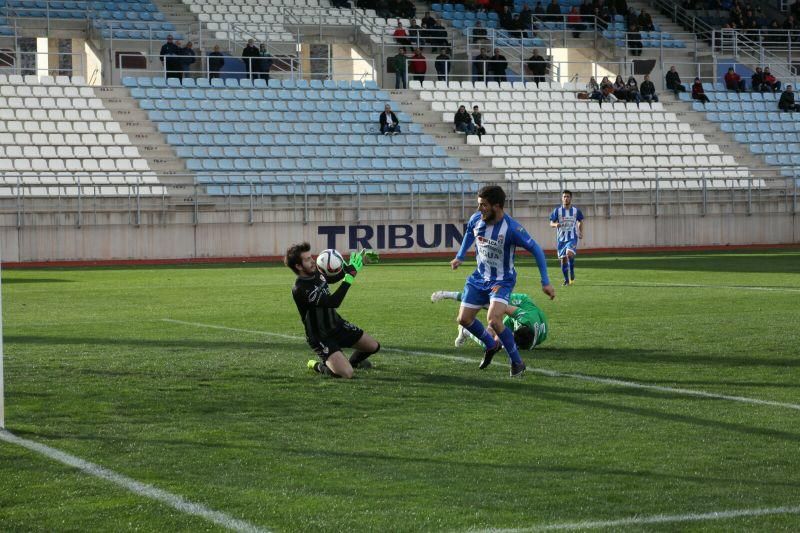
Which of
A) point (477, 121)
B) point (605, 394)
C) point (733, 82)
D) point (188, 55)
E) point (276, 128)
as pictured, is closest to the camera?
point (605, 394)

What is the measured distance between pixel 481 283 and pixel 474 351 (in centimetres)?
139

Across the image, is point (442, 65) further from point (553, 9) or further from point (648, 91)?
point (648, 91)

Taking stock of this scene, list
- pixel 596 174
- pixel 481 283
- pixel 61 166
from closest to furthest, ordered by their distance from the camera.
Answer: pixel 481 283
pixel 61 166
pixel 596 174

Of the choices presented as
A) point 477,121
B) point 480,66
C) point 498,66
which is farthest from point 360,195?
point 480,66

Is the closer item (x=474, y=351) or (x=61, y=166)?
(x=474, y=351)

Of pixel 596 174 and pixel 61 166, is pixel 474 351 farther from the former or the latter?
pixel 596 174

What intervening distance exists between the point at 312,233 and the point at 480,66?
38.0 ft

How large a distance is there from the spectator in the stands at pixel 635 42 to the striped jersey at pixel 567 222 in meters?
21.5

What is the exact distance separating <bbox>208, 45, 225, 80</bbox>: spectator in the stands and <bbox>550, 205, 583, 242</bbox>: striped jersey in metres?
15.8

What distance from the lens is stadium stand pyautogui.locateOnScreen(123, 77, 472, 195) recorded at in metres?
34.1

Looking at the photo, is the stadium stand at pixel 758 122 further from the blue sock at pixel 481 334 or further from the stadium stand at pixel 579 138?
the blue sock at pixel 481 334

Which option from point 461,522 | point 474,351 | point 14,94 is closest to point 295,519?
point 461,522

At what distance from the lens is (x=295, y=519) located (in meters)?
5.66

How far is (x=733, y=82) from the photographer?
42.7 meters
